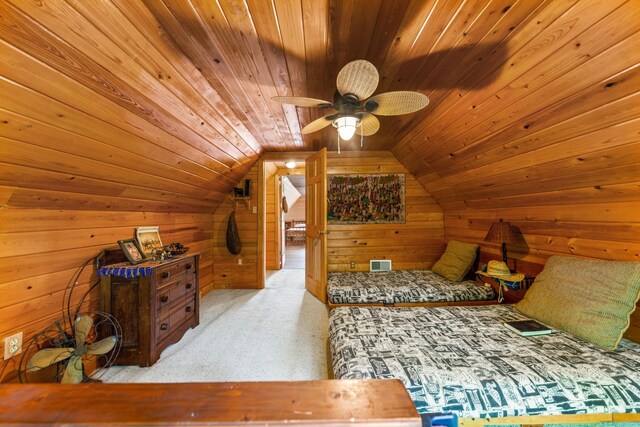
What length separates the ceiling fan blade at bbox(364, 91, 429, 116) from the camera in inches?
59.7

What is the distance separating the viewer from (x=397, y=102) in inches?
63.4

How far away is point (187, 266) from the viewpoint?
8.55 ft

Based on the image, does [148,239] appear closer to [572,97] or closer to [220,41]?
[220,41]

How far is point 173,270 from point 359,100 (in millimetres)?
2176

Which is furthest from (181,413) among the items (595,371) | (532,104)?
(532,104)

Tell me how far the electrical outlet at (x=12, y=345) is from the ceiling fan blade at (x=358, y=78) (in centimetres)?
245

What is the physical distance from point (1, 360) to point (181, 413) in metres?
1.89

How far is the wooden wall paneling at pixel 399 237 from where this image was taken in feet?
12.8

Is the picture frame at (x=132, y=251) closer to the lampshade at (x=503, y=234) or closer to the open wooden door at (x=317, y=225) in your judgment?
the open wooden door at (x=317, y=225)

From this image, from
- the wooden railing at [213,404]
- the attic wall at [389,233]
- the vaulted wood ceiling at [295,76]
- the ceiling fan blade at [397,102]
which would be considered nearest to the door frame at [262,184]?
the attic wall at [389,233]

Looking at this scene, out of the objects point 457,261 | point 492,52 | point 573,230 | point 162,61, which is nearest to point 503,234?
point 573,230

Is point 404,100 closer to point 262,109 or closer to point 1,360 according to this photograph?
point 262,109

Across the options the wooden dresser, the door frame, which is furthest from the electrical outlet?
the door frame

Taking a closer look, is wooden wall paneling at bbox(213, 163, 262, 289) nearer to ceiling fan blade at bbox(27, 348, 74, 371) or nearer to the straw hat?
ceiling fan blade at bbox(27, 348, 74, 371)
